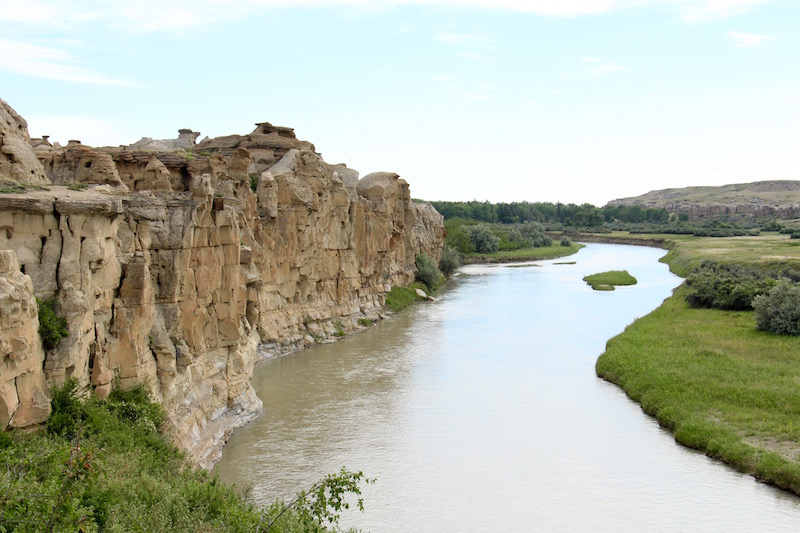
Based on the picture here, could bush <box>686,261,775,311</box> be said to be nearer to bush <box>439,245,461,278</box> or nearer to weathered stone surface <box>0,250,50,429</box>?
bush <box>439,245,461,278</box>

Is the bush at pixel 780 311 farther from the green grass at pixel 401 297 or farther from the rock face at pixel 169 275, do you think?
the green grass at pixel 401 297

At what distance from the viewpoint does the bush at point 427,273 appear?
59688 mm

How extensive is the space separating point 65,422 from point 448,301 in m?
41.6

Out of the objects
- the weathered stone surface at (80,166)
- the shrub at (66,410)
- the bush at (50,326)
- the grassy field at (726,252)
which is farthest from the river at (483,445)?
the grassy field at (726,252)

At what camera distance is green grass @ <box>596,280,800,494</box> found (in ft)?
66.4

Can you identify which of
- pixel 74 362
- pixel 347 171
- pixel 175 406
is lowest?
pixel 175 406

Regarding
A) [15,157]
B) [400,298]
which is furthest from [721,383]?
[400,298]

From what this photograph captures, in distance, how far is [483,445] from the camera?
70.6 ft

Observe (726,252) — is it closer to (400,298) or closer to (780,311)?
(400,298)

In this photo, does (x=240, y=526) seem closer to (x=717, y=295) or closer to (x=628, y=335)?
(x=628, y=335)

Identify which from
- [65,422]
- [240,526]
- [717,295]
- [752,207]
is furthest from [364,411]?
[752,207]

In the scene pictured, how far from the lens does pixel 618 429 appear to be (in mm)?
23219

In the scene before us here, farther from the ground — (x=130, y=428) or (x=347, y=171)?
(x=347, y=171)

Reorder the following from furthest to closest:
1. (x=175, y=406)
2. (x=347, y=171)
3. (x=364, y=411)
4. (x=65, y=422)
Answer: (x=347, y=171)
(x=364, y=411)
(x=175, y=406)
(x=65, y=422)
